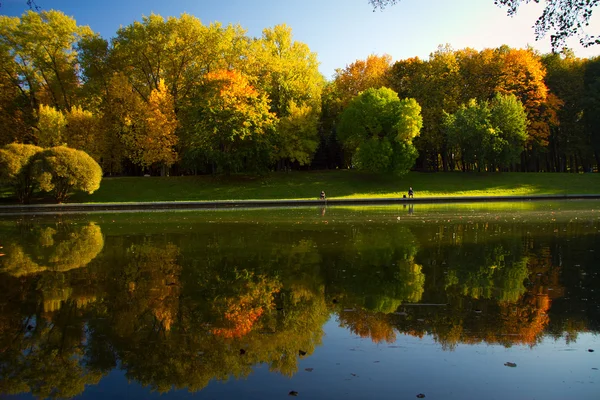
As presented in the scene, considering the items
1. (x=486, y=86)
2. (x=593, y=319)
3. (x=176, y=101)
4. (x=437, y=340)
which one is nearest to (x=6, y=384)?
(x=437, y=340)

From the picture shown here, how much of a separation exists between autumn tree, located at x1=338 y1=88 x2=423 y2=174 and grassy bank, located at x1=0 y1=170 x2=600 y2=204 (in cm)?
254

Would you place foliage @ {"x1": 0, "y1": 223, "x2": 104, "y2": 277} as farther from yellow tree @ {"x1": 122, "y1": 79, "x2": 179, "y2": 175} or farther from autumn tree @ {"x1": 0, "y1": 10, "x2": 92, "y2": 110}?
autumn tree @ {"x1": 0, "y1": 10, "x2": 92, "y2": 110}

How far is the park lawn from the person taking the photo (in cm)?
4738

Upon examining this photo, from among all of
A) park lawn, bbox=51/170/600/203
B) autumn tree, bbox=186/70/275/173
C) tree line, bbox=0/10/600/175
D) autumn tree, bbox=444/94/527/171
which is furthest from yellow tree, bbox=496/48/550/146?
autumn tree, bbox=186/70/275/173

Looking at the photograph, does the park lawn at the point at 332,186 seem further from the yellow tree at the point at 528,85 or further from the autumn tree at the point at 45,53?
the autumn tree at the point at 45,53

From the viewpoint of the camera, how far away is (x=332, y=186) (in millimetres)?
50719

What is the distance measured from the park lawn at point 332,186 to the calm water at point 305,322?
33.6 metres

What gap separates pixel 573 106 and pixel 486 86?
12.0 m

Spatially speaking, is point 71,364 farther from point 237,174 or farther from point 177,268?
point 237,174

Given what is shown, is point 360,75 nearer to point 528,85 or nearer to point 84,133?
point 528,85

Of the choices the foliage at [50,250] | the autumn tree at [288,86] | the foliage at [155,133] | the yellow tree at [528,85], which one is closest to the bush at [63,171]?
the foliage at [155,133]

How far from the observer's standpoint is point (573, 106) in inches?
2441

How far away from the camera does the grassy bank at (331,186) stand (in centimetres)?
4738

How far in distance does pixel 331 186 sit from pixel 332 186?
0.34 feet
